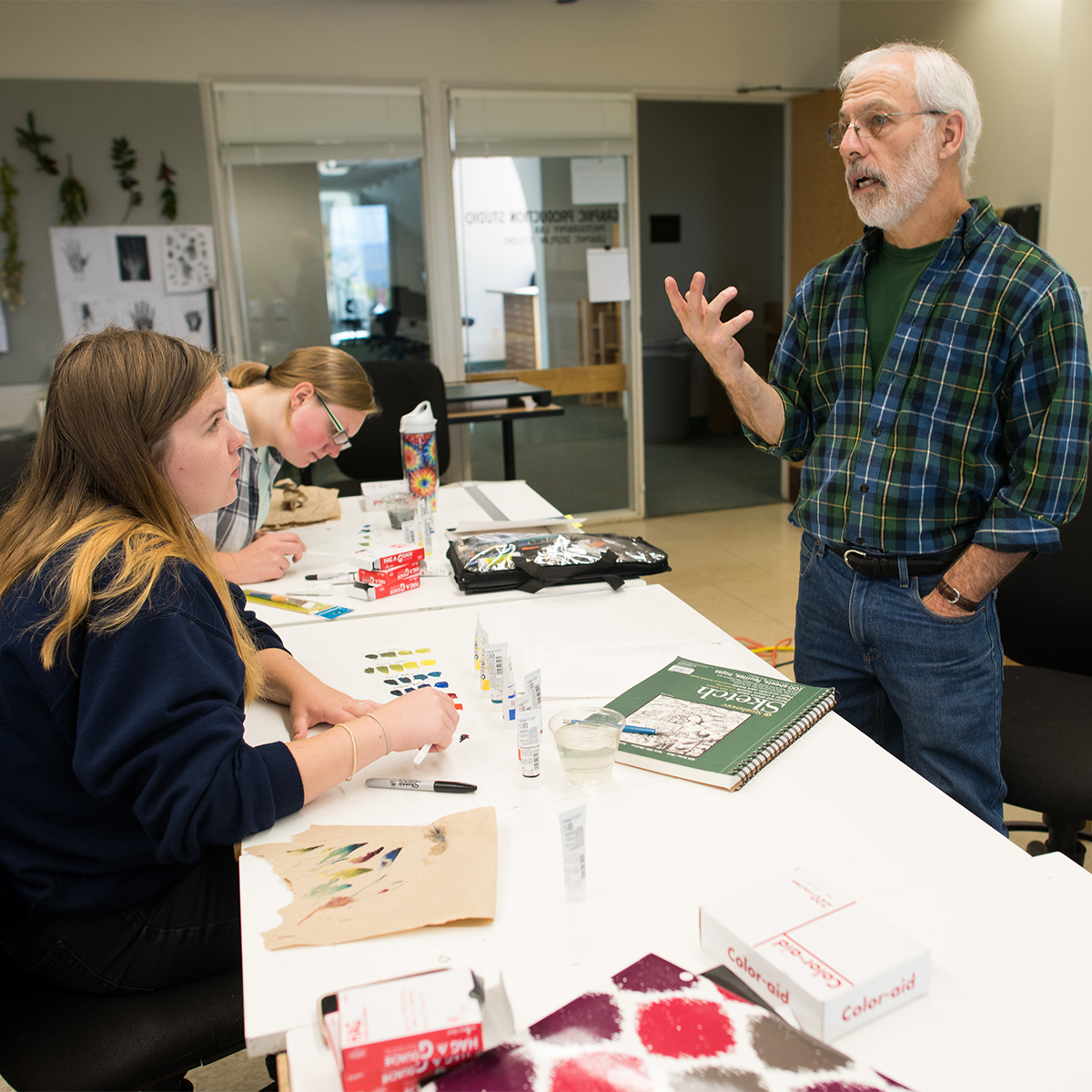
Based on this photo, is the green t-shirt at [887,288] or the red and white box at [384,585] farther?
the red and white box at [384,585]

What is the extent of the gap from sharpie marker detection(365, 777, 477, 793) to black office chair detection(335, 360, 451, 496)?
2848mm

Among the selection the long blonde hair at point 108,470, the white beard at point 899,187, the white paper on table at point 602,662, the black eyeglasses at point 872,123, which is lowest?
the white paper on table at point 602,662

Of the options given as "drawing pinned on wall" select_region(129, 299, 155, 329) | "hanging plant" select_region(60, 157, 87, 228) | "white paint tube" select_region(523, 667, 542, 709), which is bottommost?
"white paint tube" select_region(523, 667, 542, 709)

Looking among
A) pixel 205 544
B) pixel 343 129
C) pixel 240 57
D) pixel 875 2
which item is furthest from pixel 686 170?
pixel 205 544

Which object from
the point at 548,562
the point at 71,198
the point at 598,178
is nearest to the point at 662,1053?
the point at 548,562

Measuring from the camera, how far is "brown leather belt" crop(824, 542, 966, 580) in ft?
5.37

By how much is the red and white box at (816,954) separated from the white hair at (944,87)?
51.0 inches

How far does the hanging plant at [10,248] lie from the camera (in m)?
4.37

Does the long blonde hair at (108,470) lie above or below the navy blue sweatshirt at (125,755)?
above

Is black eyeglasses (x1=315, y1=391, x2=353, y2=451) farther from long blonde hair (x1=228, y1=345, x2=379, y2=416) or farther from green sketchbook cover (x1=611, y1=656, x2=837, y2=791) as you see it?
green sketchbook cover (x1=611, y1=656, x2=837, y2=791)

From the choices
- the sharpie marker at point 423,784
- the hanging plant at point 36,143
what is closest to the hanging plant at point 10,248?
the hanging plant at point 36,143

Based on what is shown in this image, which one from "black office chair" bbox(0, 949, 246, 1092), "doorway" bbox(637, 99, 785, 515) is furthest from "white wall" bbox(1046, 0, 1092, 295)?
"black office chair" bbox(0, 949, 246, 1092)

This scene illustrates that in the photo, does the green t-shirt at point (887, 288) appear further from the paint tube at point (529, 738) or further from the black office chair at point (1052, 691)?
the paint tube at point (529, 738)

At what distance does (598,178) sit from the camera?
17.2 feet
